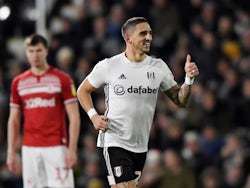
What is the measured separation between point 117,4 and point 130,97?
9305mm

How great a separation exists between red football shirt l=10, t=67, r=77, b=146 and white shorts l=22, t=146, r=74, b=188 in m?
0.10

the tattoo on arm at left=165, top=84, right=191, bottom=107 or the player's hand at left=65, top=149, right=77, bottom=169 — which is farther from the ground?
the tattoo on arm at left=165, top=84, right=191, bottom=107

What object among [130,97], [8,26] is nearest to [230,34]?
[8,26]

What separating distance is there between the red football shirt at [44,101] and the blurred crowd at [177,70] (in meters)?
3.86

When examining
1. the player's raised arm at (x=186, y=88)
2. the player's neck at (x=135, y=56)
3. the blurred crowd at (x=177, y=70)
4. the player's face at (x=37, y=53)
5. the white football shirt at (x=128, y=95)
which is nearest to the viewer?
the player's raised arm at (x=186, y=88)

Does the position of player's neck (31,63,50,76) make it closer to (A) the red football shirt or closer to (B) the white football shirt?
(A) the red football shirt

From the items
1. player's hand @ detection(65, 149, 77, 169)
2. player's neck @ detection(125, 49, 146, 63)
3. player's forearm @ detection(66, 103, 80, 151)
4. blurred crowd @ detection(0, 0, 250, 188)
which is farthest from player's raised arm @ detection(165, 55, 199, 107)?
blurred crowd @ detection(0, 0, 250, 188)

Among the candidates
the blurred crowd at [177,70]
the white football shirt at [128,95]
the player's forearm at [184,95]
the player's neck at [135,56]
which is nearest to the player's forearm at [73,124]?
the white football shirt at [128,95]

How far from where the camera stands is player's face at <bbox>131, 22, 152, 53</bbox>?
34.8 ft

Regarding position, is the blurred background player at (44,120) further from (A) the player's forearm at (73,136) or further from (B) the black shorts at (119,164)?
(B) the black shorts at (119,164)

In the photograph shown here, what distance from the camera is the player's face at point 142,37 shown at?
1059 centimetres

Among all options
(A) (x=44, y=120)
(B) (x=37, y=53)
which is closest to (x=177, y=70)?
(A) (x=44, y=120)

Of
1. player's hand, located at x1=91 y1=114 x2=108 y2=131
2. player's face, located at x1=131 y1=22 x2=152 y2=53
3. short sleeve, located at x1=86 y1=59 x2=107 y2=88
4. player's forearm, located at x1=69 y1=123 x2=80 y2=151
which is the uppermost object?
player's face, located at x1=131 y1=22 x2=152 y2=53

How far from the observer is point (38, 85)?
12.2 meters
